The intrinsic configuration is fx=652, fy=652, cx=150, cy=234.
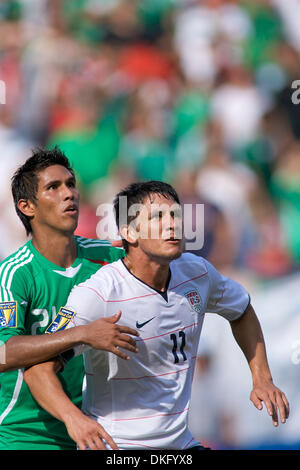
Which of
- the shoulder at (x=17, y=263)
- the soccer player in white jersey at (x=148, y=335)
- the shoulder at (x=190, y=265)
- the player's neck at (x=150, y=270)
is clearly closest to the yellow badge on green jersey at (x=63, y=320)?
the soccer player in white jersey at (x=148, y=335)

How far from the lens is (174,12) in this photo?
5.05 metres

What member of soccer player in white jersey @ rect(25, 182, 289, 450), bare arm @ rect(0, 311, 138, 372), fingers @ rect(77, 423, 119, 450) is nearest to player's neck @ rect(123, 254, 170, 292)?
soccer player in white jersey @ rect(25, 182, 289, 450)

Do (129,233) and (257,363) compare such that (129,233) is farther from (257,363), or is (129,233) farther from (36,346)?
(257,363)

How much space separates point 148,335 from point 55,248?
2.24ft

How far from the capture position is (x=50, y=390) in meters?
2.21

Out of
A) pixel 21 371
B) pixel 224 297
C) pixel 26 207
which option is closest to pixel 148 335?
pixel 224 297

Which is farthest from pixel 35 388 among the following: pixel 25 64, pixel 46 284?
pixel 25 64

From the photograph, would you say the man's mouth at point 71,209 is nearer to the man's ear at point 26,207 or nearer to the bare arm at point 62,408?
the man's ear at point 26,207

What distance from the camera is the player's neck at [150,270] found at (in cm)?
260

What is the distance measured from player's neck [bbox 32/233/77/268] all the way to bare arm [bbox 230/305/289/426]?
0.83 meters

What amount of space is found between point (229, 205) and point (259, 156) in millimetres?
459

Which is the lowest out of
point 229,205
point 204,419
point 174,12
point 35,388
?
point 204,419

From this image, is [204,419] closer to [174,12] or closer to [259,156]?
[259,156]

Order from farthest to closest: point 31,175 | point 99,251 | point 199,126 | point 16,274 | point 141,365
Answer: point 199,126
point 99,251
point 31,175
point 16,274
point 141,365
